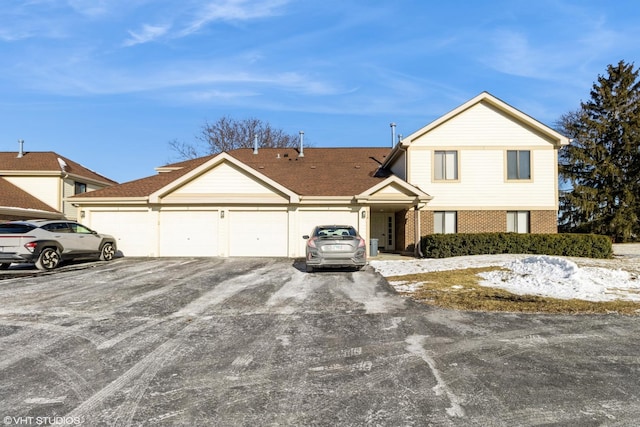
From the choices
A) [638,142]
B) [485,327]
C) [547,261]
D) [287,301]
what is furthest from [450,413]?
[638,142]

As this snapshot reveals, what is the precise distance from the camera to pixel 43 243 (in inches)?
519

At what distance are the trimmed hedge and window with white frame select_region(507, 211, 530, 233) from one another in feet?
7.82

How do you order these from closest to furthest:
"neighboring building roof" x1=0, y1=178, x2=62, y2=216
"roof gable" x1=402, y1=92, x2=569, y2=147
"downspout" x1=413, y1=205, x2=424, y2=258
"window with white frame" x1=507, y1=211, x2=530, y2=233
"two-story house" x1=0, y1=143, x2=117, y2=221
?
"downspout" x1=413, y1=205, x2=424, y2=258, "roof gable" x1=402, y1=92, x2=569, y2=147, "window with white frame" x1=507, y1=211, x2=530, y2=233, "neighboring building roof" x1=0, y1=178, x2=62, y2=216, "two-story house" x1=0, y1=143, x2=117, y2=221

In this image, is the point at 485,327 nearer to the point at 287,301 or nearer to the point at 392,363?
the point at 392,363

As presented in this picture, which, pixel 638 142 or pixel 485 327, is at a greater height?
pixel 638 142

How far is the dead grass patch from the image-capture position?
7.34 meters

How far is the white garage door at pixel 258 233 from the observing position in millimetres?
17938

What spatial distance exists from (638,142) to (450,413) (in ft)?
115

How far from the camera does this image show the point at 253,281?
1088 centimetres

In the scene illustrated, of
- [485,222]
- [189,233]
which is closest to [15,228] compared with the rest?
[189,233]

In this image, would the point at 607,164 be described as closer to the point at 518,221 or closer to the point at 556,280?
the point at 518,221

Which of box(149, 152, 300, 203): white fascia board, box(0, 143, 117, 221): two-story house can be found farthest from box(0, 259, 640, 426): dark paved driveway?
box(0, 143, 117, 221): two-story house

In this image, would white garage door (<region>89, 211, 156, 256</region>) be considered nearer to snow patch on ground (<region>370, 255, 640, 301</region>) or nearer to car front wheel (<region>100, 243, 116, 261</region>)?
car front wheel (<region>100, 243, 116, 261</region>)

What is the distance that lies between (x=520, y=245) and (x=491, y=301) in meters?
10.4
